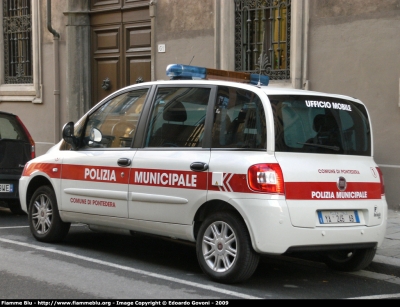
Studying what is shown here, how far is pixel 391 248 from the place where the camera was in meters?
8.02

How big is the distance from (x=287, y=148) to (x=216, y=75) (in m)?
1.53

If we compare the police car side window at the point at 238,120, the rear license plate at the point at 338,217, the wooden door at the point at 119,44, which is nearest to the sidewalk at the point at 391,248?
the rear license plate at the point at 338,217

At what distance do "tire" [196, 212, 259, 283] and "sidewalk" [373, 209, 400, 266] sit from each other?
71.2 inches

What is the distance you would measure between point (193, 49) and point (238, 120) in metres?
7.47

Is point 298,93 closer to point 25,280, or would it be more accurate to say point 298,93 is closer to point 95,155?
point 95,155

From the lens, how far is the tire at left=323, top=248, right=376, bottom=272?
7.05 metres

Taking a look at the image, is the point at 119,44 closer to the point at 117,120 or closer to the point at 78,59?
the point at 78,59

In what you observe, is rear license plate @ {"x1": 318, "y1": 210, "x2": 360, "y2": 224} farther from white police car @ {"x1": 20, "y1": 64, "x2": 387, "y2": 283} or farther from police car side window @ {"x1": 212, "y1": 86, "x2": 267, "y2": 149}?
police car side window @ {"x1": 212, "y1": 86, "x2": 267, "y2": 149}

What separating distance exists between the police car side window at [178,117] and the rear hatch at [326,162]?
31.2 inches

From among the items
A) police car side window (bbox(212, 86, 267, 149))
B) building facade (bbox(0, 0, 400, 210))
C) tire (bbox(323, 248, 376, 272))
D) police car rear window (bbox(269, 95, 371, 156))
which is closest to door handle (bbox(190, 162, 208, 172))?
police car side window (bbox(212, 86, 267, 149))

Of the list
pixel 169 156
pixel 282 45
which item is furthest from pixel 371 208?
pixel 282 45

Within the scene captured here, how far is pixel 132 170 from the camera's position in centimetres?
730

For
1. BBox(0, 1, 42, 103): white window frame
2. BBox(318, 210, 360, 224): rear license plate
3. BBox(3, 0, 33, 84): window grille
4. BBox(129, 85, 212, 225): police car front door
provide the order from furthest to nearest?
1. BBox(3, 0, 33, 84): window grille
2. BBox(0, 1, 42, 103): white window frame
3. BBox(129, 85, 212, 225): police car front door
4. BBox(318, 210, 360, 224): rear license plate

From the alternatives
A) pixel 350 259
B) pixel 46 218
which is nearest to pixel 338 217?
pixel 350 259
